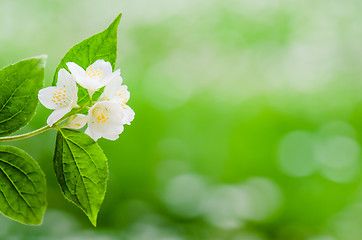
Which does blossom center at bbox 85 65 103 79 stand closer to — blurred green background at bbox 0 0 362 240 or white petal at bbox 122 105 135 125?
white petal at bbox 122 105 135 125

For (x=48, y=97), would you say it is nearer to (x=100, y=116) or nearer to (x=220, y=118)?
A: (x=100, y=116)

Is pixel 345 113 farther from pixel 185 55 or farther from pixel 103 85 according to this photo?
pixel 103 85

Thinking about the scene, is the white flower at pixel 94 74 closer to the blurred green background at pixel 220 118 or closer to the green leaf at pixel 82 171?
the green leaf at pixel 82 171

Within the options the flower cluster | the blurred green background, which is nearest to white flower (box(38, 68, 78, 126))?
the flower cluster

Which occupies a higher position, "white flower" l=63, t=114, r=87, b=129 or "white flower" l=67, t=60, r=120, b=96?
"white flower" l=67, t=60, r=120, b=96

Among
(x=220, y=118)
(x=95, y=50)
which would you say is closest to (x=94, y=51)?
(x=95, y=50)

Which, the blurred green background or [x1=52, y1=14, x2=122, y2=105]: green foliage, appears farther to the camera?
the blurred green background

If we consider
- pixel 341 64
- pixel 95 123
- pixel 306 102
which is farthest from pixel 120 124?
pixel 341 64

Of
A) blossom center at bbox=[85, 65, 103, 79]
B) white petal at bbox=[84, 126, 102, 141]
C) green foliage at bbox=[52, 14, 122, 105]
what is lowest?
white petal at bbox=[84, 126, 102, 141]
